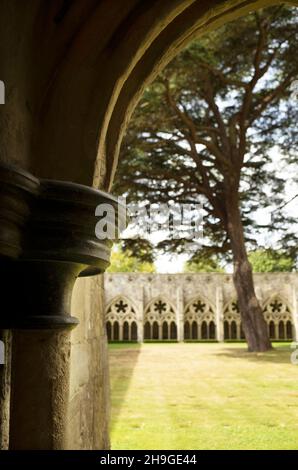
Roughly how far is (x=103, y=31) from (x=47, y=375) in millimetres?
1080

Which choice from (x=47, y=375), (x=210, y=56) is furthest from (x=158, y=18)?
(x=210, y=56)

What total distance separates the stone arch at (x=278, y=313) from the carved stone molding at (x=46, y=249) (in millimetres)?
19055

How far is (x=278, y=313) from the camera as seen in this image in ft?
64.3

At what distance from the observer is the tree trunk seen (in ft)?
37.4

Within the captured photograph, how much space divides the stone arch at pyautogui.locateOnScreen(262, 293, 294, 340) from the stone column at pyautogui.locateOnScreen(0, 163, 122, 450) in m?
19.0

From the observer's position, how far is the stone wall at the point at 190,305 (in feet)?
64.2

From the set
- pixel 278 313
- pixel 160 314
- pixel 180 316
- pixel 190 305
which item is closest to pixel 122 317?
pixel 160 314

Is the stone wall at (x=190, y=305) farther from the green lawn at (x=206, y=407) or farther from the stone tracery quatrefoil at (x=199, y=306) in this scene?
the green lawn at (x=206, y=407)

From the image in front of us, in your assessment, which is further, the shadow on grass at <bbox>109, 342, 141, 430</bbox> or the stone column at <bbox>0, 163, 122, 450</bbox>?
the shadow on grass at <bbox>109, 342, 141, 430</bbox>

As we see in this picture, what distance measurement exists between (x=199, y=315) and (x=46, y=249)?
1910cm

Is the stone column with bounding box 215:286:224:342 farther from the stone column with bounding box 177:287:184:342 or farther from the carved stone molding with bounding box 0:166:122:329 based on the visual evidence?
the carved stone molding with bounding box 0:166:122:329

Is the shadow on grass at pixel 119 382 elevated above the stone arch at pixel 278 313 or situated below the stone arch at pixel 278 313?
below

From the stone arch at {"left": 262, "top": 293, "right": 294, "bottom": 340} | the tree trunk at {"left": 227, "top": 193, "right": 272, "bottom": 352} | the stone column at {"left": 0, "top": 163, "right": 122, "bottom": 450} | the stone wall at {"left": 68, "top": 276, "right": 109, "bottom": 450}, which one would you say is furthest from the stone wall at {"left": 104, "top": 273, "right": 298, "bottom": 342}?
the stone column at {"left": 0, "top": 163, "right": 122, "bottom": 450}

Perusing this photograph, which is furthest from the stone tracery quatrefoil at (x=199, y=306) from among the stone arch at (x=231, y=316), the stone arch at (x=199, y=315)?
the stone arch at (x=231, y=316)
